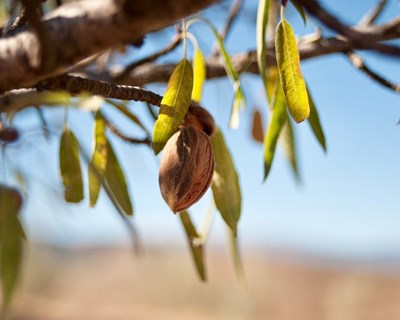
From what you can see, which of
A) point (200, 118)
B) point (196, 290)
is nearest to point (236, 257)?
point (200, 118)

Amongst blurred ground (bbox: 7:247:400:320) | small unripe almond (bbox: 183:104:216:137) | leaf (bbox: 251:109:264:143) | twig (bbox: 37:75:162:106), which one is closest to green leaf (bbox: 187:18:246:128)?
small unripe almond (bbox: 183:104:216:137)

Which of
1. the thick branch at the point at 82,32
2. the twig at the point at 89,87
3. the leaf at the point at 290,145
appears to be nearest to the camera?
the thick branch at the point at 82,32

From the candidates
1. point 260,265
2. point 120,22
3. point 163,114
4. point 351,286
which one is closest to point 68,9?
point 120,22

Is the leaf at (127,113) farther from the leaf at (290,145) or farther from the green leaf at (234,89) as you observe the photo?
the leaf at (290,145)

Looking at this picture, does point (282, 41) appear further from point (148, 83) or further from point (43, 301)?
point (43, 301)

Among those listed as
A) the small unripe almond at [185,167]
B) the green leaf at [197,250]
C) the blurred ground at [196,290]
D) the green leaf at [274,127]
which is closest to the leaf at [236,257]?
the green leaf at [197,250]

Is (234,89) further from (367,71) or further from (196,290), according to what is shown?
(196,290)
